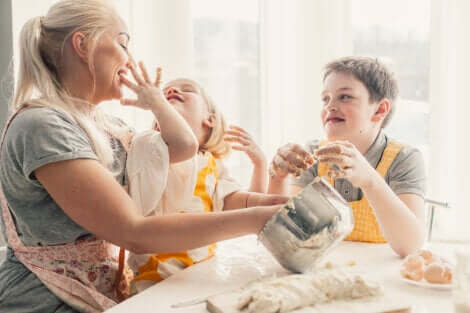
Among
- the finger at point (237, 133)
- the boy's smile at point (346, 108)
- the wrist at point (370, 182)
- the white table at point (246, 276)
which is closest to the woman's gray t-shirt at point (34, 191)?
the white table at point (246, 276)

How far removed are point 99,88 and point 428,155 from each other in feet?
6.15

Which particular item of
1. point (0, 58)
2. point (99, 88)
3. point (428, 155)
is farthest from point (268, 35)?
point (99, 88)

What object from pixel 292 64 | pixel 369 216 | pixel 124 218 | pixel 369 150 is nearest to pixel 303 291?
pixel 124 218

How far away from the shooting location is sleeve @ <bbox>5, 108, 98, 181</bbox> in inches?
40.8

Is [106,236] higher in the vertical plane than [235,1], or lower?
lower

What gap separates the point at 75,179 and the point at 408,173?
35.7 inches

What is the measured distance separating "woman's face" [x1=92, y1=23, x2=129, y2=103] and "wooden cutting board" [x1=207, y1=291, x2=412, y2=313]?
0.62 meters

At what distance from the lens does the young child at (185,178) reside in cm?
117

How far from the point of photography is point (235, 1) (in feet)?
9.15

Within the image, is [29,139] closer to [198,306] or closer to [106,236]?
[106,236]

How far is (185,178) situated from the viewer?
1318 millimetres

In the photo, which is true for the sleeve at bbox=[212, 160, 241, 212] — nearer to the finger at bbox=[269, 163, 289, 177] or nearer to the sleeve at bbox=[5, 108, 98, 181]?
the finger at bbox=[269, 163, 289, 177]

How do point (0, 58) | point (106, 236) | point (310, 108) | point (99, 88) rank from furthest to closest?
point (310, 108) → point (0, 58) → point (99, 88) → point (106, 236)

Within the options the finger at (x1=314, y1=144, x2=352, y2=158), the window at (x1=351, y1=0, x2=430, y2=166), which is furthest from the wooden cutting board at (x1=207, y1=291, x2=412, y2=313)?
the window at (x1=351, y1=0, x2=430, y2=166)
